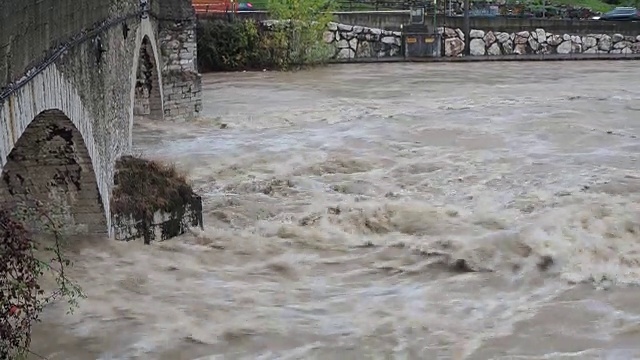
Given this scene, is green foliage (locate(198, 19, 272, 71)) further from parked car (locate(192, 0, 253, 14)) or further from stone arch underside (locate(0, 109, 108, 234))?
stone arch underside (locate(0, 109, 108, 234))

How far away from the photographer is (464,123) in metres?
21.2

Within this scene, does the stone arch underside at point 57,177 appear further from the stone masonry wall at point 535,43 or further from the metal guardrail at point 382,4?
the metal guardrail at point 382,4

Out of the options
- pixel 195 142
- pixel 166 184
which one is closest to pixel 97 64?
pixel 166 184

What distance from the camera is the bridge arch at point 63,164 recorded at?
8.65 metres

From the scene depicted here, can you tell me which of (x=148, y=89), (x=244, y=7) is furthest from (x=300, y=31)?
(x=148, y=89)

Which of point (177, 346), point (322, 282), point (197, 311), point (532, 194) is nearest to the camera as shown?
point (177, 346)

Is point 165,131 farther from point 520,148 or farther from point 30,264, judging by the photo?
point 30,264

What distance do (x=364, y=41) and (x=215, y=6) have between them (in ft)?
19.3

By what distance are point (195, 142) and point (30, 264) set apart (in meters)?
13.0

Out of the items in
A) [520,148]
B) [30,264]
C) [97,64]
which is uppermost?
[97,64]

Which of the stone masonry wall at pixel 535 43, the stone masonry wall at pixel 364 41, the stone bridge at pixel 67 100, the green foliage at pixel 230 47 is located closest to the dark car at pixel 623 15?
the stone masonry wall at pixel 535 43

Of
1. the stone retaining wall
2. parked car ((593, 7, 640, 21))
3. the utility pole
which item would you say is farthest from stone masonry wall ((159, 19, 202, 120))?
parked car ((593, 7, 640, 21))

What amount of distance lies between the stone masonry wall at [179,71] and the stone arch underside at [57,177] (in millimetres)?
12217

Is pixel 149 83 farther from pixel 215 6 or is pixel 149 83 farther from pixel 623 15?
pixel 623 15
